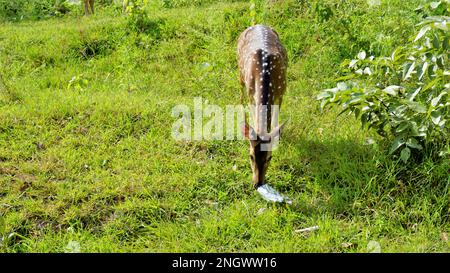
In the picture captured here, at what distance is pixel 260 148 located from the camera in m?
5.54

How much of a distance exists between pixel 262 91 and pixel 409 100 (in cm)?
153

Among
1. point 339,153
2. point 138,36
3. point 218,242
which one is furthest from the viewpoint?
point 138,36

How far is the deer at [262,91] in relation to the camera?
18.2ft

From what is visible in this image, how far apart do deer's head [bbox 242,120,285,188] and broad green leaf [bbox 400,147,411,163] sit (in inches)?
47.5

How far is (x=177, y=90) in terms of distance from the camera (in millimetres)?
8078

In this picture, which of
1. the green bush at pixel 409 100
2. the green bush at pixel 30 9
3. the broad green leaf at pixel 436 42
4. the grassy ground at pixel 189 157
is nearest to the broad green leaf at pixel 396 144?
the green bush at pixel 409 100

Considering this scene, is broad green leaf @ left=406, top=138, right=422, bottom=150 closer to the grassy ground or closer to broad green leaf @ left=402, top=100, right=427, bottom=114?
the grassy ground

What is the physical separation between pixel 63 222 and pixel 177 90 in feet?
10.4

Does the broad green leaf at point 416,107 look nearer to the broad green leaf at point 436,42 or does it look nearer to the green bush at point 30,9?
the broad green leaf at point 436,42

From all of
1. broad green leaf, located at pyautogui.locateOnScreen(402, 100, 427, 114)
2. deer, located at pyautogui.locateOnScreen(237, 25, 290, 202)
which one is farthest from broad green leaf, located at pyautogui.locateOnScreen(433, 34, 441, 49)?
deer, located at pyautogui.locateOnScreen(237, 25, 290, 202)

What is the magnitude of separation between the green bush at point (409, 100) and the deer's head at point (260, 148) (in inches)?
24.9

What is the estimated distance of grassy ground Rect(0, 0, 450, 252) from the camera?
521cm
